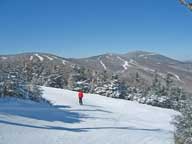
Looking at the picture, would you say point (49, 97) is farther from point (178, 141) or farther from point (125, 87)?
point (178, 141)

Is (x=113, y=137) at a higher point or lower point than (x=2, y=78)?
lower

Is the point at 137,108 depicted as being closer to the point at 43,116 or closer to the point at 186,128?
the point at 43,116

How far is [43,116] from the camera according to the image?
21.7 meters

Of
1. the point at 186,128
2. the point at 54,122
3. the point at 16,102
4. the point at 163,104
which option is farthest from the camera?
the point at 163,104

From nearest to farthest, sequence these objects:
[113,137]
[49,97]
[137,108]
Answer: [113,137]
[137,108]
[49,97]

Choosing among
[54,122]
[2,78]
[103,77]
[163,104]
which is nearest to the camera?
[54,122]

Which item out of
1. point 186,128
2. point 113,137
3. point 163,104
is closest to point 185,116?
point 186,128

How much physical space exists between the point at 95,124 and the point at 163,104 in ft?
117

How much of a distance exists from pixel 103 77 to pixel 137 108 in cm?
2706

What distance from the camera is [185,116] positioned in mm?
14195

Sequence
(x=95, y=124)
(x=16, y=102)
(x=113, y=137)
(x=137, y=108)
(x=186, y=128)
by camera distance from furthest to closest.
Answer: (x=137, y=108), (x=16, y=102), (x=95, y=124), (x=113, y=137), (x=186, y=128)

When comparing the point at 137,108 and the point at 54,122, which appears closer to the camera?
the point at 54,122

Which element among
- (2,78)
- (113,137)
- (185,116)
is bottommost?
(113,137)

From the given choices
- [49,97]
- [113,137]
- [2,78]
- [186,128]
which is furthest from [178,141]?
[49,97]
